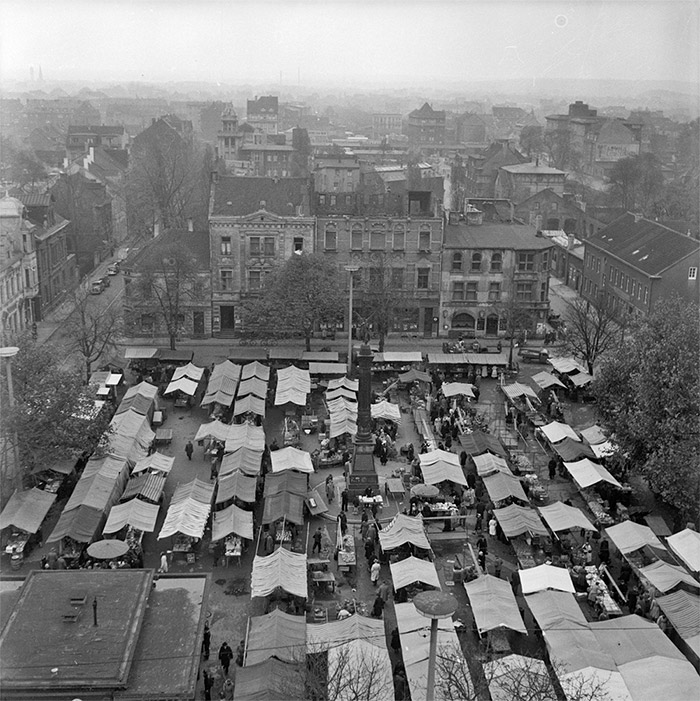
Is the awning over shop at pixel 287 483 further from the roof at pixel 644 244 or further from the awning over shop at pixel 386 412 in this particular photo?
the roof at pixel 644 244

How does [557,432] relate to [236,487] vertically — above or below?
below

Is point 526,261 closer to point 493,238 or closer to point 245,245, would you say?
point 493,238

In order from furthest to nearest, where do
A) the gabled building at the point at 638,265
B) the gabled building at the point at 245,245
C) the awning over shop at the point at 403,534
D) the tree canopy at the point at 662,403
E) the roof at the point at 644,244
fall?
the roof at the point at 644,244 → the gabled building at the point at 245,245 → the gabled building at the point at 638,265 → the tree canopy at the point at 662,403 → the awning over shop at the point at 403,534

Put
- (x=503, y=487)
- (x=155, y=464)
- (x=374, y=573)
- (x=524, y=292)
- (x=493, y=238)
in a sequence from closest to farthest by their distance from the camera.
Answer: (x=374, y=573)
(x=503, y=487)
(x=155, y=464)
(x=524, y=292)
(x=493, y=238)

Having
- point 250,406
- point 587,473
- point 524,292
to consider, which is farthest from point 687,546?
point 524,292

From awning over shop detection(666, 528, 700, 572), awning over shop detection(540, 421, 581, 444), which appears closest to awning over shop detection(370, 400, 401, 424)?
awning over shop detection(540, 421, 581, 444)

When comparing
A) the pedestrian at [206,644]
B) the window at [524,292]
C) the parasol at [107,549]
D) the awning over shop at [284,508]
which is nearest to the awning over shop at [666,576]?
the awning over shop at [284,508]
